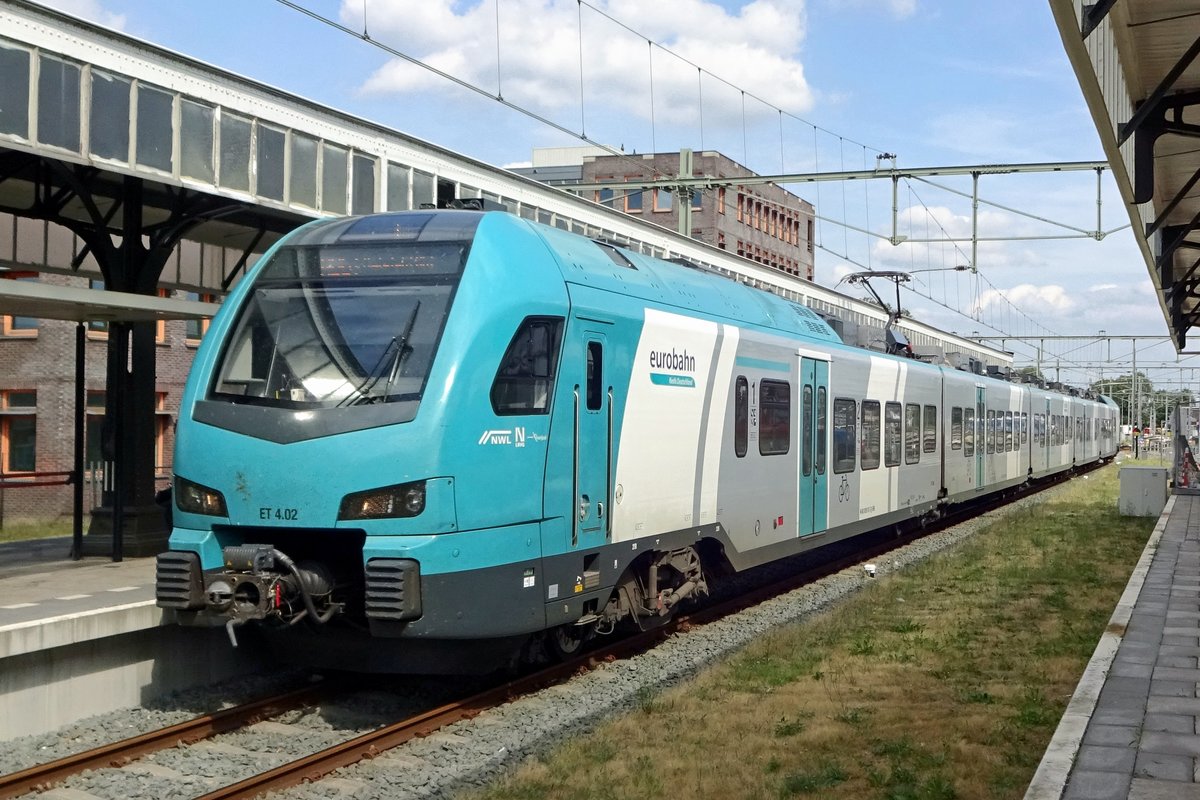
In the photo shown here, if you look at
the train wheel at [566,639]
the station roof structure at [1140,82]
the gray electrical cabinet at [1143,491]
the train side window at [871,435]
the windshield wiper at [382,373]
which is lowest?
the train wheel at [566,639]

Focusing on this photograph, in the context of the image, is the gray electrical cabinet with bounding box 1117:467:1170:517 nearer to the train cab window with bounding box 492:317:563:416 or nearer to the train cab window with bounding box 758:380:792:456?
the train cab window with bounding box 758:380:792:456

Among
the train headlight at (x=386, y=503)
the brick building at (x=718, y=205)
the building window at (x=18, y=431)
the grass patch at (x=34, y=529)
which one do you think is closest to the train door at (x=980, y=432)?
the grass patch at (x=34, y=529)

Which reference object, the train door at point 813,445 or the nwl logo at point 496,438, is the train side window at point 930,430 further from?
the nwl logo at point 496,438

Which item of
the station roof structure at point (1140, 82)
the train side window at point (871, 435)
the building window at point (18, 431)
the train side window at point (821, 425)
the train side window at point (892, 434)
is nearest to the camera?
the station roof structure at point (1140, 82)

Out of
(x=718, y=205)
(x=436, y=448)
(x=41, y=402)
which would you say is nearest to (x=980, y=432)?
(x=436, y=448)

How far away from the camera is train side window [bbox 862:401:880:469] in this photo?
16625mm

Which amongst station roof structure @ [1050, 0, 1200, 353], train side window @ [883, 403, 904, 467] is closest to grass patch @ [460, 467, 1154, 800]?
train side window @ [883, 403, 904, 467]

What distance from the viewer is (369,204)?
17.8 meters

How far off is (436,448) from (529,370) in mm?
1113

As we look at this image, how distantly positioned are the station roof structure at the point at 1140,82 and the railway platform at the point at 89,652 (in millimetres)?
7284

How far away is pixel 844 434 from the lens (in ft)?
51.5

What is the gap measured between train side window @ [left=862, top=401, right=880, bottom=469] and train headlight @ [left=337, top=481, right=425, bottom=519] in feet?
32.2

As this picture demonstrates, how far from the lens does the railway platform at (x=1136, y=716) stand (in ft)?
20.1

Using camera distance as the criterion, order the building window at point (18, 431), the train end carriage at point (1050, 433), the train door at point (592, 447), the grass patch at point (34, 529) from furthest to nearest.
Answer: the train end carriage at point (1050, 433) → the building window at point (18, 431) → the grass patch at point (34, 529) → the train door at point (592, 447)
